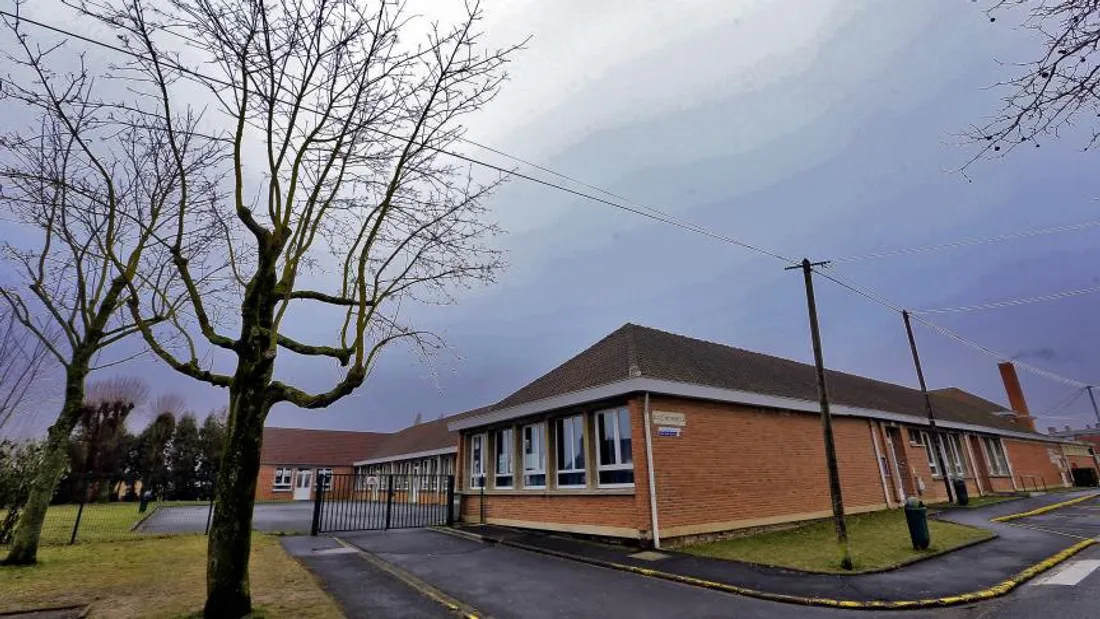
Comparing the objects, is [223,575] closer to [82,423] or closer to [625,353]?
[625,353]

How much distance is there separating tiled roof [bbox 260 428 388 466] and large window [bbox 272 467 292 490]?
757 millimetres

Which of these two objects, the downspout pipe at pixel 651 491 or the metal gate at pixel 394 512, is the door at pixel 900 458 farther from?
the metal gate at pixel 394 512

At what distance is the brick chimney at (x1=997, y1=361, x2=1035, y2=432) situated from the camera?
4642 cm

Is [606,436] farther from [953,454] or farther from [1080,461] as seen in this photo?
[1080,461]

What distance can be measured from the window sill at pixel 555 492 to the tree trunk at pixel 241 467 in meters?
8.64

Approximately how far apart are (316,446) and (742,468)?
44596 mm

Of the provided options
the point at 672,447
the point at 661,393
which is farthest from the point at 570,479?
the point at 661,393

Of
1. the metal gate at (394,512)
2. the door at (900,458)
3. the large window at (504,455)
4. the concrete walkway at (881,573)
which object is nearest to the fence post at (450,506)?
the metal gate at (394,512)

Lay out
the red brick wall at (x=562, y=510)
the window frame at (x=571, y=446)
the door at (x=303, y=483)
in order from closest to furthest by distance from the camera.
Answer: the red brick wall at (x=562, y=510), the window frame at (x=571, y=446), the door at (x=303, y=483)

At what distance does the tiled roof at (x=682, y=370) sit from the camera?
14675 millimetres

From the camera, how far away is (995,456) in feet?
102

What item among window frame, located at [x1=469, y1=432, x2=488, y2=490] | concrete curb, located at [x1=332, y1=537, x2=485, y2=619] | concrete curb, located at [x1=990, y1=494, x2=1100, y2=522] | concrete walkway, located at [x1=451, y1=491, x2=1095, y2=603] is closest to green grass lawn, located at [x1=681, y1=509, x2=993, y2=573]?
concrete walkway, located at [x1=451, y1=491, x2=1095, y2=603]

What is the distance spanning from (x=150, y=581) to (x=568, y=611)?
283 inches

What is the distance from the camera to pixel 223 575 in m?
6.26
